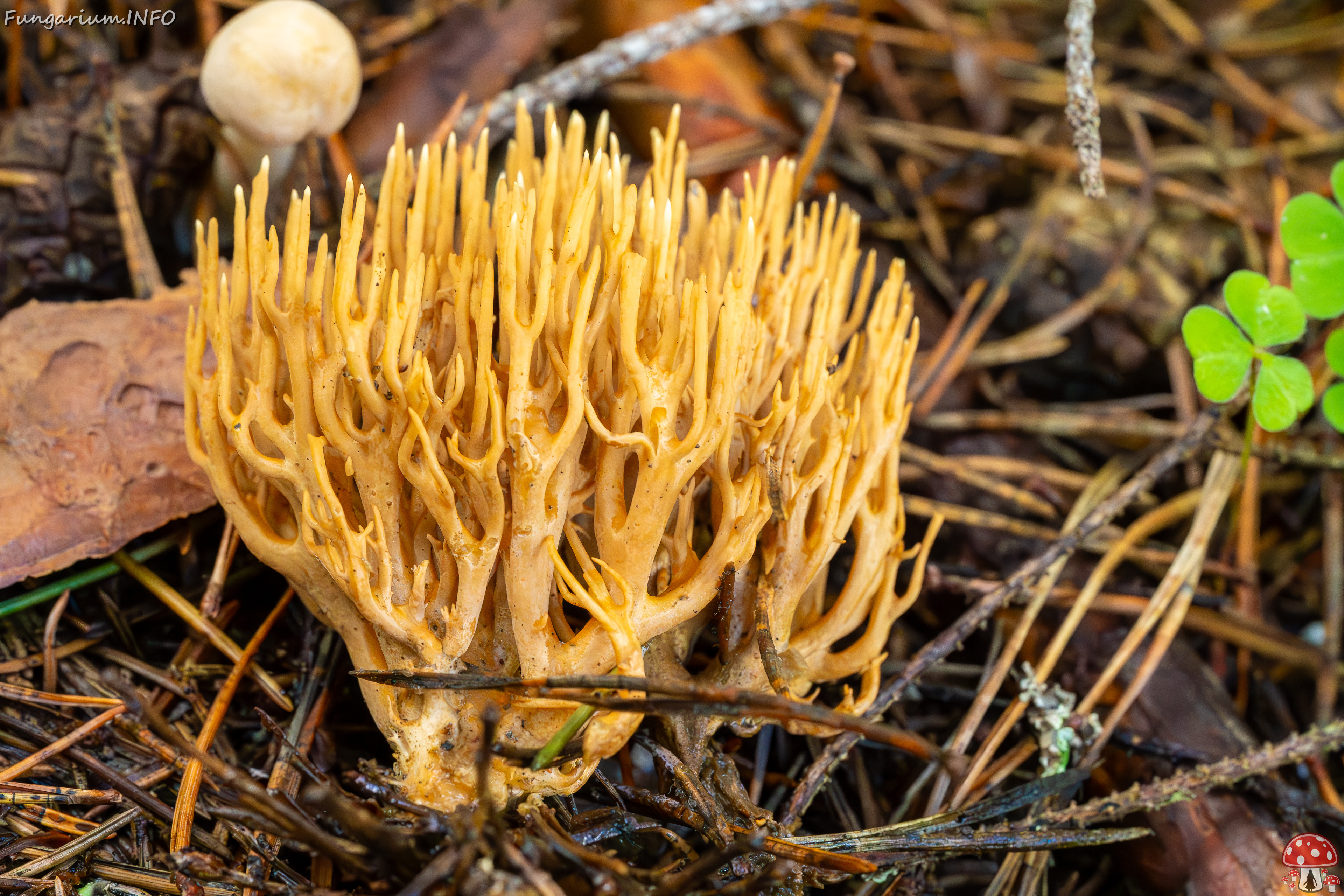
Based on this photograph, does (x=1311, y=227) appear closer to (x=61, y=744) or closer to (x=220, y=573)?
(x=220, y=573)

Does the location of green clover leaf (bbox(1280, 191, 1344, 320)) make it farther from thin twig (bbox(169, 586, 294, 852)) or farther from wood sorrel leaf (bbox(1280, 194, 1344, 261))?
thin twig (bbox(169, 586, 294, 852))

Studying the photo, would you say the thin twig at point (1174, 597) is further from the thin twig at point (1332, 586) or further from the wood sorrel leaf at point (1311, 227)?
the wood sorrel leaf at point (1311, 227)

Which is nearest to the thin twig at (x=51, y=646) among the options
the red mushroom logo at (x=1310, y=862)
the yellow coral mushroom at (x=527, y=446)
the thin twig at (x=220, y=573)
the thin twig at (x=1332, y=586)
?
the thin twig at (x=220, y=573)

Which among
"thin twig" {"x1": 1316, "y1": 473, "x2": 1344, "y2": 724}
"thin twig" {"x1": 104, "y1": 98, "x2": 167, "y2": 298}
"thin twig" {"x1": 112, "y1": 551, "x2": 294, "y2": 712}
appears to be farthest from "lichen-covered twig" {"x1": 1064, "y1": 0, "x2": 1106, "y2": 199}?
"thin twig" {"x1": 104, "y1": 98, "x2": 167, "y2": 298}

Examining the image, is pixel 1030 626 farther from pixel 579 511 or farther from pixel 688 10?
pixel 688 10

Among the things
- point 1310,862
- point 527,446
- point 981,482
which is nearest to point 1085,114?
point 981,482
